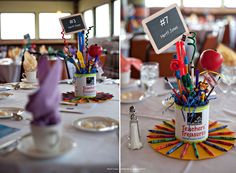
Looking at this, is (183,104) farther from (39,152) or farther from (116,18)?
(39,152)

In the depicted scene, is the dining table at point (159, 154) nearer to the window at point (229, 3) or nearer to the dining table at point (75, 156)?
the dining table at point (75, 156)

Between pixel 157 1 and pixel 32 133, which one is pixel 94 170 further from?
pixel 157 1

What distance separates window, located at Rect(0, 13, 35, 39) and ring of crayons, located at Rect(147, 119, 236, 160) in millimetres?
369

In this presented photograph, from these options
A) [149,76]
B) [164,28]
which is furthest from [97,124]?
[149,76]

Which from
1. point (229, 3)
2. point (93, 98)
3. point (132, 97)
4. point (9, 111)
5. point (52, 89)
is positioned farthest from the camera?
point (229, 3)

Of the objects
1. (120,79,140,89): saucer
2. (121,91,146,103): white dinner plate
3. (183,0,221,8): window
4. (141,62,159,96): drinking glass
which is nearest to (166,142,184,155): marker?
(121,91,146,103): white dinner plate

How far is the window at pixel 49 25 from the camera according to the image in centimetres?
50

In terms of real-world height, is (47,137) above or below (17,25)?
below

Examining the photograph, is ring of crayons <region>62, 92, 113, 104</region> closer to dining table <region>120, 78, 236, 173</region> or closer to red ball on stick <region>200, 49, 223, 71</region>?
dining table <region>120, 78, 236, 173</region>

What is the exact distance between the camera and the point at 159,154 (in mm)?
686

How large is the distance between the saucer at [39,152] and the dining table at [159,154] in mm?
226

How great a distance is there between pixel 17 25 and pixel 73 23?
85mm

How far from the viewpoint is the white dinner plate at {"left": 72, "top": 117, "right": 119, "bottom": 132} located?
598 mm

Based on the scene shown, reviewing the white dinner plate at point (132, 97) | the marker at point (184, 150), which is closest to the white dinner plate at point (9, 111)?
the marker at point (184, 150)
